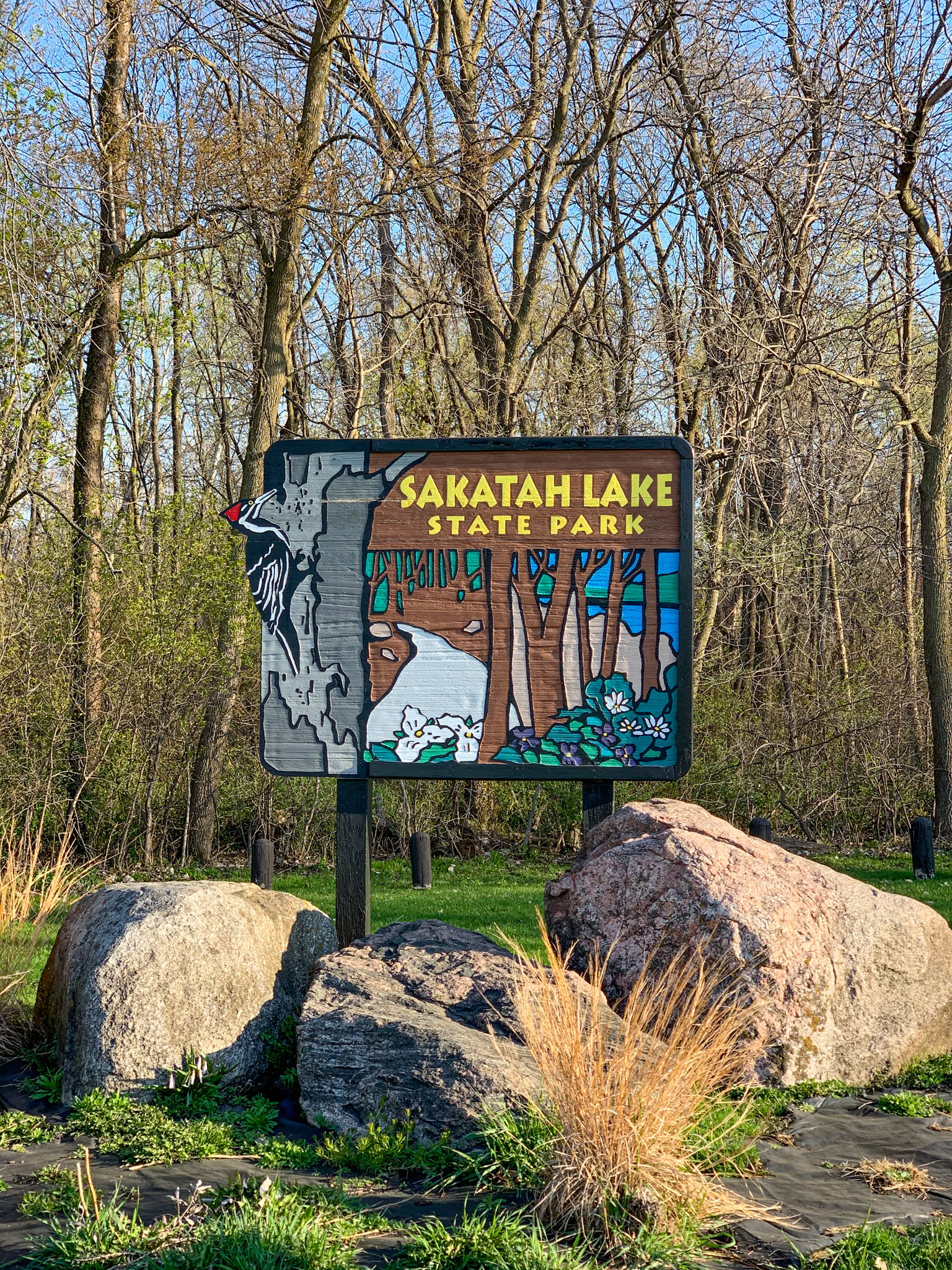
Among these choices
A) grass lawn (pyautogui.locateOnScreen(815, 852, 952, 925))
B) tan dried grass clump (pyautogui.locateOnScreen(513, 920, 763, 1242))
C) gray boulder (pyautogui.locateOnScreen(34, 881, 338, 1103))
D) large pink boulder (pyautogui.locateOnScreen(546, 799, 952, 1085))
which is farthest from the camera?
grass lawn (pyautogui.locateOnScreen(815, 852, 952, 925))

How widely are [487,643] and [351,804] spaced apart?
1351mm

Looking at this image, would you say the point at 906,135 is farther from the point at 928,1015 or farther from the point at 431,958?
the point at 431,958

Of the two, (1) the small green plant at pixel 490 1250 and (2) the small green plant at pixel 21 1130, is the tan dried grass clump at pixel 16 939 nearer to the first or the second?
(2) the small green plant at pixel 21 1130

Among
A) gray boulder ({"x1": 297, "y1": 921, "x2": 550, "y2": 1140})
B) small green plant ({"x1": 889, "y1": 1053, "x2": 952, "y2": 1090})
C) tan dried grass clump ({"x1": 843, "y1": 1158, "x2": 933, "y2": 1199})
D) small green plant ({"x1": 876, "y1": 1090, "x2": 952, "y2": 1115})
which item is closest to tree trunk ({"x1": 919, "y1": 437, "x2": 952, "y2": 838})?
small green plant ({"x1": 889, "y1": 1053, "x2": 952, "y2": 1090})

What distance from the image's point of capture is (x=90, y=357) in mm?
15117

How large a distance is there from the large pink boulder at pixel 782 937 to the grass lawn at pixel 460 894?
227 cm


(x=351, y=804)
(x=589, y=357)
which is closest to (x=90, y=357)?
(x=589, y=357)

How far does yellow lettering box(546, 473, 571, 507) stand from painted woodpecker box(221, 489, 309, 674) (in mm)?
1650

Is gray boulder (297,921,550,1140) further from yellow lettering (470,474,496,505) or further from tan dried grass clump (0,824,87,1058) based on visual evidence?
yellow lettering (470,474,496,505)

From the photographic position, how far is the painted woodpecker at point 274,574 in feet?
23.8

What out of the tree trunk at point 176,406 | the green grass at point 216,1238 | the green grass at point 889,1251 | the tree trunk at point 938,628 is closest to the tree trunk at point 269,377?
the tree trunk at point 176,406

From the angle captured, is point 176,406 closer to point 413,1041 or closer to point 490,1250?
point 413,1041

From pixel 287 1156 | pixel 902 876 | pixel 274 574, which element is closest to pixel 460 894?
pixel 902 876

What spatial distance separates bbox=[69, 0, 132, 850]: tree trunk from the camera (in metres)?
12.4
